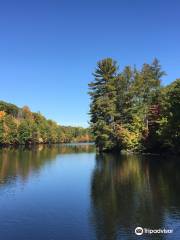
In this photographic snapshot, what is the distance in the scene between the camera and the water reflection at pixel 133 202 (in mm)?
18578

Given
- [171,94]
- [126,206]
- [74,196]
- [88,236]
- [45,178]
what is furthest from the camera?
[171,94]

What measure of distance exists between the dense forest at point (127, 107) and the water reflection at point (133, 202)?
29.9 meters

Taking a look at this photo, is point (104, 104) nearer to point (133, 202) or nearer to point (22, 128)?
point (133, 202)

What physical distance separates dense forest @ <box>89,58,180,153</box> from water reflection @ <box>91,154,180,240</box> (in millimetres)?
29858

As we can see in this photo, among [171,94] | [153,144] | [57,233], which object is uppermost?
[171,94]

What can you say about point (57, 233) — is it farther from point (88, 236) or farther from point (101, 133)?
point (101, 133)

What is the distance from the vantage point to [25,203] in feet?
82.0

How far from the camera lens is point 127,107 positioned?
3073 inches

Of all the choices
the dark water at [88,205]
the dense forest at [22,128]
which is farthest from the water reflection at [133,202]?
the dense forest at [22,128]

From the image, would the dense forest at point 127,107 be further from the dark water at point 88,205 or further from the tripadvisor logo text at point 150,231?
the tripadvisor logo text at point 150,231

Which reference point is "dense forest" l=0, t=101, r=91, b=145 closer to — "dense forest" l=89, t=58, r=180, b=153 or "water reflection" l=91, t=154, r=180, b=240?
"dense forest" l=89, t=58, r=180, b=153

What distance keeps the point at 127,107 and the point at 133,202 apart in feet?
178

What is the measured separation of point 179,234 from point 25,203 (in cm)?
1204

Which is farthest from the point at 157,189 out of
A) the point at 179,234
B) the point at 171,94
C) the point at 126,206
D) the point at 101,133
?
the point at 101,133
